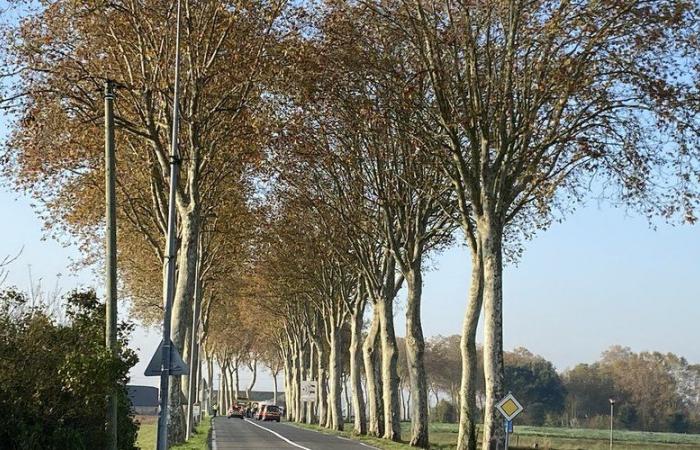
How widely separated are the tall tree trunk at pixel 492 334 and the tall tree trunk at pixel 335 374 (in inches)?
1281

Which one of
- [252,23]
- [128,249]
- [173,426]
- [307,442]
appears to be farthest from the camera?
[128,249]

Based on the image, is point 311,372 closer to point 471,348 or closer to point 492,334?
point 471,348

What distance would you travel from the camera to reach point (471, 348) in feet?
104

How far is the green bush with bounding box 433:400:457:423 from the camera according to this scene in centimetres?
12681

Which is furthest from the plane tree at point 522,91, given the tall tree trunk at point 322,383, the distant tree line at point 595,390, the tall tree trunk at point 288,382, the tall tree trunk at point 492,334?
the distant tree line at point 595,390

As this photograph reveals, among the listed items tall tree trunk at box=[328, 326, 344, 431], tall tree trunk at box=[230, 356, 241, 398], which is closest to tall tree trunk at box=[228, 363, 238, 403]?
tall tree trunk at box=[230, 356, 241, 398]

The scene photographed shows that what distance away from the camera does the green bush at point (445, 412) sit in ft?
416

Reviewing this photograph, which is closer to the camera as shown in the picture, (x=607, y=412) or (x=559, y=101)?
(x=559, y=101)

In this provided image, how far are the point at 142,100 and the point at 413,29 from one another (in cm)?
960

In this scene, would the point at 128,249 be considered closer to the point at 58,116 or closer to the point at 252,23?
the point at 58,116

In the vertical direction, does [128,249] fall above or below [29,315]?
above

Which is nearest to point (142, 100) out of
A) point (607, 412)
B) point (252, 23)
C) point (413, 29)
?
point (252, 23)

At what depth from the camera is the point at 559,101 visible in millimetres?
26859

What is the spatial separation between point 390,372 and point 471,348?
11.4 metres
